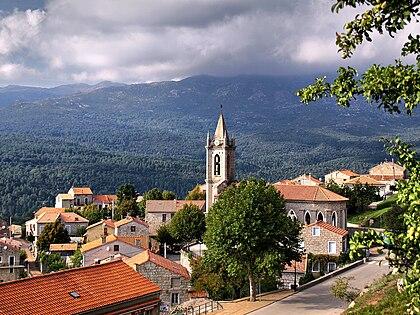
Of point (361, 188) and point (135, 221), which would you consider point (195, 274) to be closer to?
point (135, 221)

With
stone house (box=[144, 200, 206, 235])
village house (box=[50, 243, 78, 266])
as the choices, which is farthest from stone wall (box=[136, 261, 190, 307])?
stone house (box=[144, 200, 206, 235])

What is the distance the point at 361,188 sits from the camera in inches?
2844

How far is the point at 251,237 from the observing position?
105 ft

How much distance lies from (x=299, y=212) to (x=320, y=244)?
12723mm

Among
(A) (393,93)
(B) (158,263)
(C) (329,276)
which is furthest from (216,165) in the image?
(A) (393,93)

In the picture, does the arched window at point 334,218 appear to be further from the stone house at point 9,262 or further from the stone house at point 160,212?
the stone house at point 9,262

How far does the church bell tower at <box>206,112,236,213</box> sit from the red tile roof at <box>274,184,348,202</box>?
10.5 metres

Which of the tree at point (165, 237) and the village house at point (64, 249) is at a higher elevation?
the tree at point (165, 237)

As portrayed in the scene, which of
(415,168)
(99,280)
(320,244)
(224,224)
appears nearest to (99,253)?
(320,244)

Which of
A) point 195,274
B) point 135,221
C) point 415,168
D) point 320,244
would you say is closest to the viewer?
point 415,168

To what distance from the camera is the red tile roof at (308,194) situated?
5969 centimetres

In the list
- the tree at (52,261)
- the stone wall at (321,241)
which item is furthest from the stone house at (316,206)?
the tree at (52,261)

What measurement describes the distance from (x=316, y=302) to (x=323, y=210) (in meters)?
28.7

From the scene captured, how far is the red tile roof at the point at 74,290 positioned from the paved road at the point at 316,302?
664 centimetres
